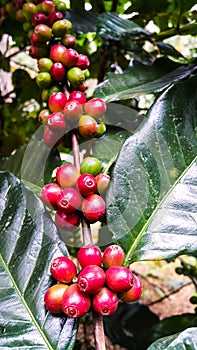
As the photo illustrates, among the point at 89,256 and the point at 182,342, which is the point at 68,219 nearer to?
the point at 89,256

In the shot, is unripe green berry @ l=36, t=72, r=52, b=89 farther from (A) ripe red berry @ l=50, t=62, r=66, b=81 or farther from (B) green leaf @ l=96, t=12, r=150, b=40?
(B) green leaf @ l=96, t=12, r=150, b=40

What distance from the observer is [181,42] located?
2.83 metres

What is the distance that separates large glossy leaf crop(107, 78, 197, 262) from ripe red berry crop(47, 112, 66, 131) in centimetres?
10

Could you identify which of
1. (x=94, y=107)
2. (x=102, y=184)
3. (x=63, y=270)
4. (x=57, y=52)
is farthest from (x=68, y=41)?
(x=63, y=270)

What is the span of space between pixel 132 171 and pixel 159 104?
3.6 inches

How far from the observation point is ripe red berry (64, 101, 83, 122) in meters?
0.55

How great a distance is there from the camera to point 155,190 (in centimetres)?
50

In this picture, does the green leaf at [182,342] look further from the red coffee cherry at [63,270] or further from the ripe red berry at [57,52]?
the ripe red berry at [57,52]

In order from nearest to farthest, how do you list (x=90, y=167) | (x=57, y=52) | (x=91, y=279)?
(x=91, y=279) < (x=90, y=167) < (x=57, y=52)

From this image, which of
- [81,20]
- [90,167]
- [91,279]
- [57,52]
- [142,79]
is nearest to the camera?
[91,279]

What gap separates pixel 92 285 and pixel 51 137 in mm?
234

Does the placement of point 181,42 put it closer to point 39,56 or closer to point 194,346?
point 39,56

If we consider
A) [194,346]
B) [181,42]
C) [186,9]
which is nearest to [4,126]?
[186,9]

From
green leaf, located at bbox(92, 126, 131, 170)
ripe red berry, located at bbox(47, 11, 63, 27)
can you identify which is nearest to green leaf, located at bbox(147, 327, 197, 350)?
green leaf, located at bbox(92, 126, 131, 170)
